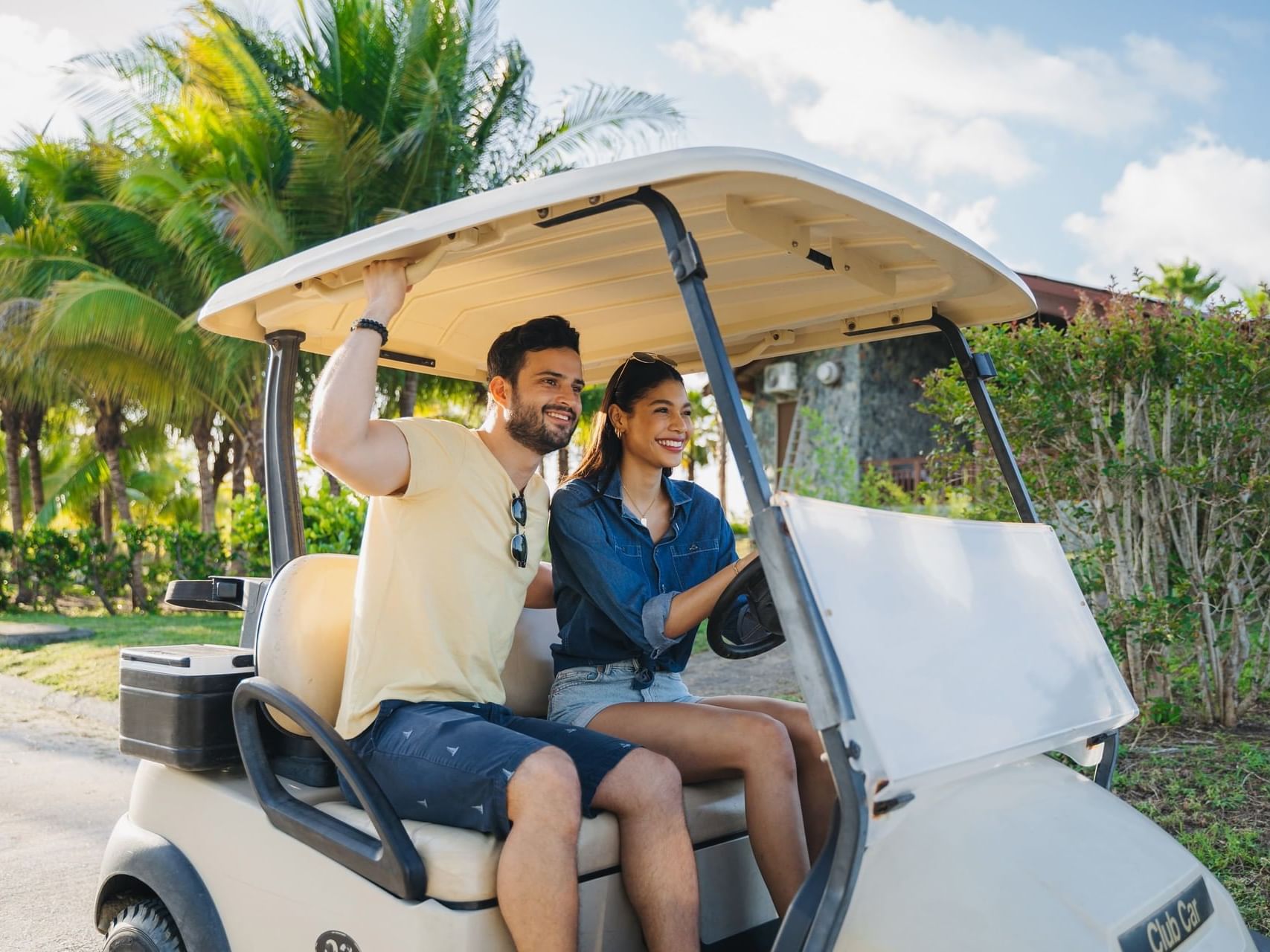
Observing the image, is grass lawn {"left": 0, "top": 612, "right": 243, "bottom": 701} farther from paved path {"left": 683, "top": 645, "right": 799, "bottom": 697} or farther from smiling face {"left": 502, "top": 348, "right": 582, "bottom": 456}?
smiling face {"left": 502, "top": 348, "right": 582, "bottom": 456}

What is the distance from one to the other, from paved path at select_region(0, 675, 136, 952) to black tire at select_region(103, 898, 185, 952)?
0.92 meters

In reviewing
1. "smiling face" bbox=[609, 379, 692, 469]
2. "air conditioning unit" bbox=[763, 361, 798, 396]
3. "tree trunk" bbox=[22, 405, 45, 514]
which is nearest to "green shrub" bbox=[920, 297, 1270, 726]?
"smiling face" bbox=[609, 379, 692, 469]

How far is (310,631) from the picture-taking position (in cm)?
232

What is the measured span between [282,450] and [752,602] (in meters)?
1.13

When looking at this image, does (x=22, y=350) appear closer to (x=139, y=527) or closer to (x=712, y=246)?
(x=139, y=527)

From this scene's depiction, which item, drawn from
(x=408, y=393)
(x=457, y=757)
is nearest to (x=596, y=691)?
(x=457, y=757)

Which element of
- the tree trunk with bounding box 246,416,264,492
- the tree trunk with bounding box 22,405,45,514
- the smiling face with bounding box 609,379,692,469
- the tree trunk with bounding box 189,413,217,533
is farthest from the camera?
the tree trunk with bounding box 22,405,45,514

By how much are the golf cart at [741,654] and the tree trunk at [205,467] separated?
566 inches

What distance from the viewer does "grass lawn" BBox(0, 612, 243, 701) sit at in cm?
746

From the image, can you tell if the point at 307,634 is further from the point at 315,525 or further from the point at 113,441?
the point at 113,441

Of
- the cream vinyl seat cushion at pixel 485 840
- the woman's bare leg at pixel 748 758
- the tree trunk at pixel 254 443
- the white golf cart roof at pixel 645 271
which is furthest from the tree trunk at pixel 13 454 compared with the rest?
the cream vinyl seat cushion at pixel 485 840

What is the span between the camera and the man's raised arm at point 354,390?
79.6 inches

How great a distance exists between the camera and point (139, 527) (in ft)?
47.5

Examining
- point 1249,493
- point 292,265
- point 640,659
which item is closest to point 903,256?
point 640,659
